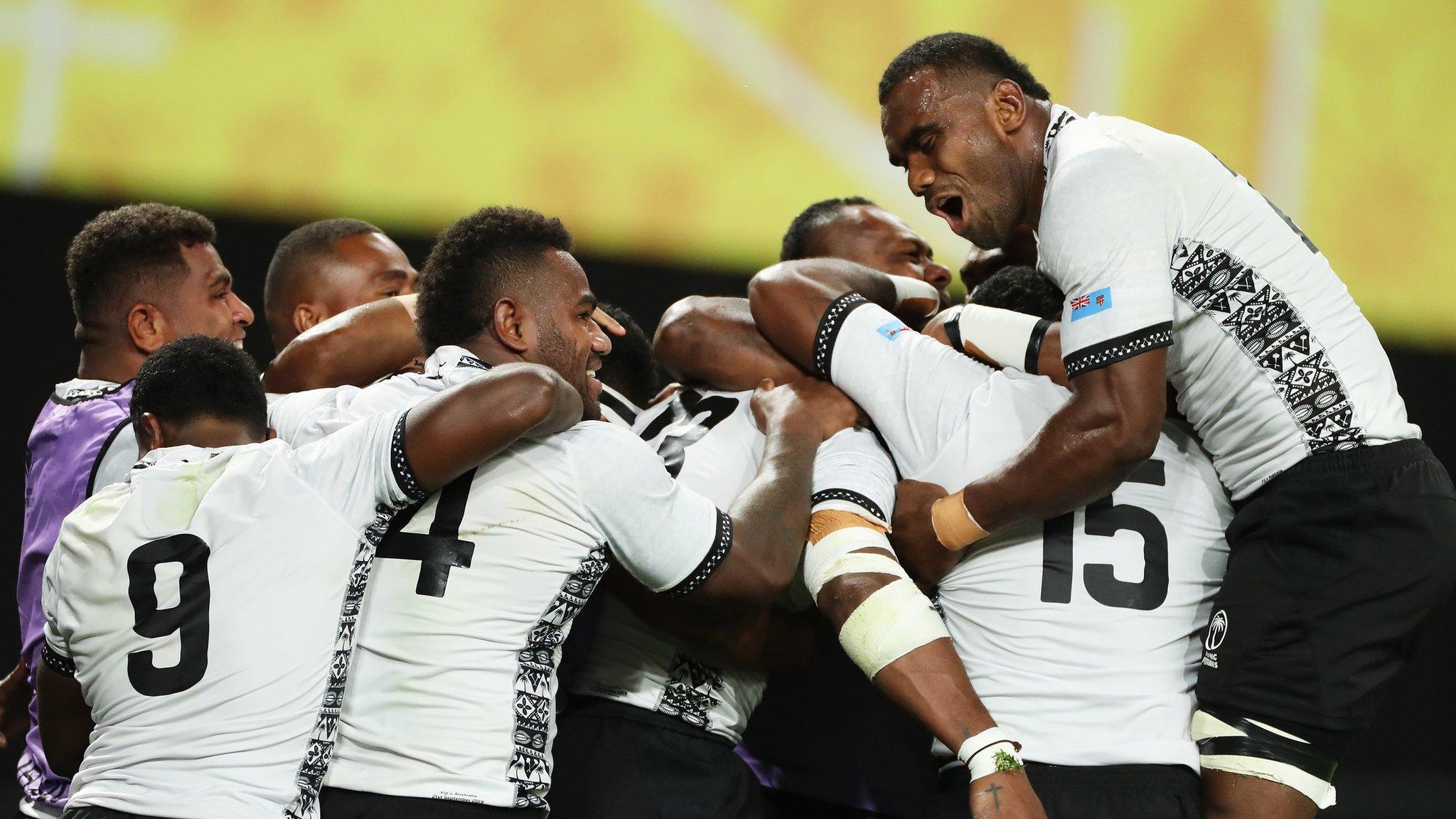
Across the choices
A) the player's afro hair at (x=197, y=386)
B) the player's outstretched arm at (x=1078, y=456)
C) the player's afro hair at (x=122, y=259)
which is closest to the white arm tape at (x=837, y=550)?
the player's outstretched arm at (x=1078, y=456)

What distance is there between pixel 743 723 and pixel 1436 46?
15.5 feet

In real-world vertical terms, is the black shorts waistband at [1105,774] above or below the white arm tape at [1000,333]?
below

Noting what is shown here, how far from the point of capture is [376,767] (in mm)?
2090

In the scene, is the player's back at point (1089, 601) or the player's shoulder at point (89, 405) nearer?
the player's back at point (1089, 601)

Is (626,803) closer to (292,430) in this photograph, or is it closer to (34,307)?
(292,430)

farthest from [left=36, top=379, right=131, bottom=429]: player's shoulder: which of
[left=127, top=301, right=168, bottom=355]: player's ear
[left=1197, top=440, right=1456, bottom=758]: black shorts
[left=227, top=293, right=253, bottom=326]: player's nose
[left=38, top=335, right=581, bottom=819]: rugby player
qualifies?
[left=1197, top=440, right=1456, bottom=758]: black shorts

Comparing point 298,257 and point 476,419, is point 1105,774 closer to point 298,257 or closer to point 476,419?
point 476,419

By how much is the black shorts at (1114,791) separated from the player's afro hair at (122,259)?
222 centimetres

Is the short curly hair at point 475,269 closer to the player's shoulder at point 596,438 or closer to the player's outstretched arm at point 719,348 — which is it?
the player's shoulder at point 596,438

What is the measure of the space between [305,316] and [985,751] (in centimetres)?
256

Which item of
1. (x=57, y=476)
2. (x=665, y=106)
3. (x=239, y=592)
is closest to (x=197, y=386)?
(x=239, y=592)

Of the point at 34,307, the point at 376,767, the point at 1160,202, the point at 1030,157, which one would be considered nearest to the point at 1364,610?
the point at 1160,202

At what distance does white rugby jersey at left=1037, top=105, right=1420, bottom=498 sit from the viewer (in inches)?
87.7

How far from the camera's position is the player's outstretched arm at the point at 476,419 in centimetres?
202
